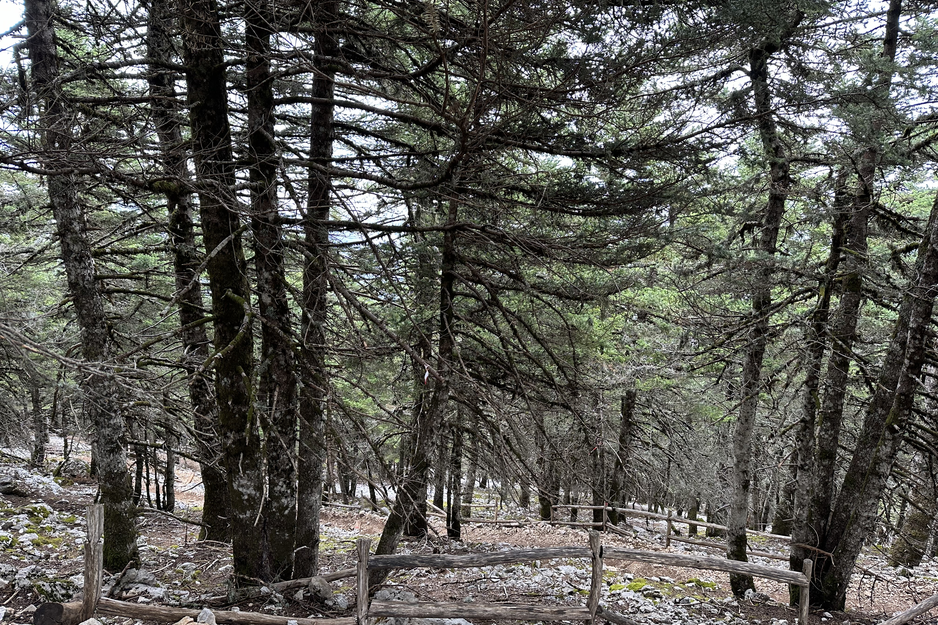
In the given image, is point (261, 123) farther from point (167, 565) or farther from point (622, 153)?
point (167, 565)

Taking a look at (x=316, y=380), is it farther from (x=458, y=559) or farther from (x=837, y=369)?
(x=837, y=369)

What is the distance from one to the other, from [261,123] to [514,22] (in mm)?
3365

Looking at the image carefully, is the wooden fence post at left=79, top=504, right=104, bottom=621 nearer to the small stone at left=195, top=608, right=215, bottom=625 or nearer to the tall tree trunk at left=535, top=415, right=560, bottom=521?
the small stone at left=195, top=608, right=215, bottom=625

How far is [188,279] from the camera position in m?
7.76

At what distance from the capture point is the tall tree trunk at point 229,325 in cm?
584

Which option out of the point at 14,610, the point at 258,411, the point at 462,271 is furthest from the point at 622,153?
the point at 14,610

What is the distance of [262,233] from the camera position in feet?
19.2

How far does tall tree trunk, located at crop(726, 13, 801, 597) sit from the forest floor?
3.66 feet

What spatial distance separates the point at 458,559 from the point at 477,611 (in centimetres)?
65

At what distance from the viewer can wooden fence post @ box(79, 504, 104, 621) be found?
16.9 ft

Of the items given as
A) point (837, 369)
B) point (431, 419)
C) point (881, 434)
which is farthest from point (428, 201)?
point (881, 434)

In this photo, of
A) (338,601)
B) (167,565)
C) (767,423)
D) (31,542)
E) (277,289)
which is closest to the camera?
(277,289)

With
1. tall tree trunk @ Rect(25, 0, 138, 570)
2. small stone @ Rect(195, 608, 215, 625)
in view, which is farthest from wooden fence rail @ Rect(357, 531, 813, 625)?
tall tree trunk @ Rect(25, 0, 138, 570)

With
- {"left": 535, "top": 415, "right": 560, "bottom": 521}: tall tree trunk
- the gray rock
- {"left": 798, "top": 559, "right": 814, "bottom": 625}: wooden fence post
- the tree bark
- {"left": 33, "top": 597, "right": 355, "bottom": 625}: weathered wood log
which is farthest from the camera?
the tree bark
